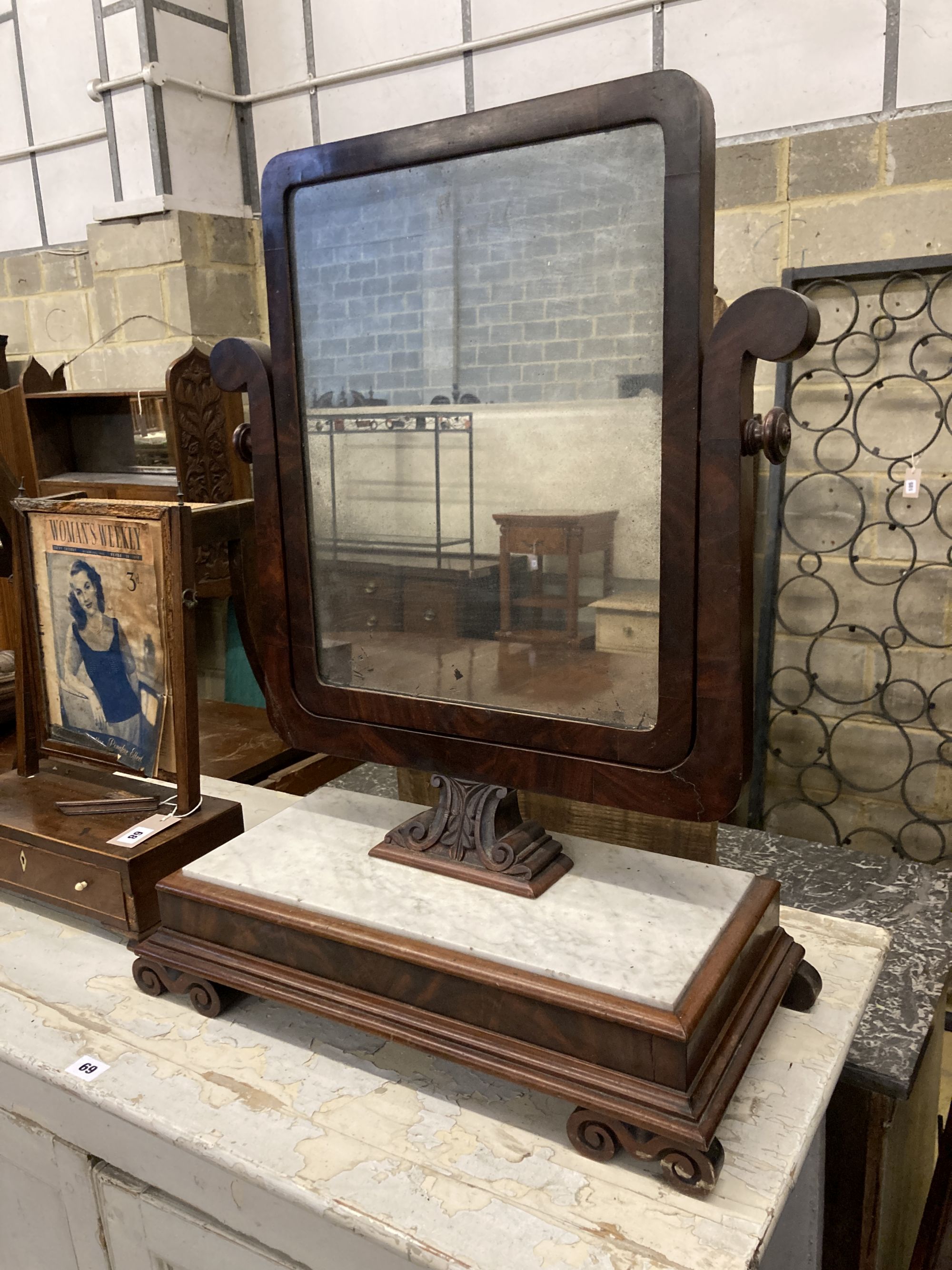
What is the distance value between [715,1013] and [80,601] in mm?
966

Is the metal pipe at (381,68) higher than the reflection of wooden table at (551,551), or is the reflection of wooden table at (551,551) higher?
the metal pipe at (381,68)

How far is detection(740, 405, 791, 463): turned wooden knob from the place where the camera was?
2.70 ft

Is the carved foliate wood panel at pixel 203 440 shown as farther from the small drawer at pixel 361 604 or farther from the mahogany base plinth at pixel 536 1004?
the mahogany base plinth at pixel 536 1004

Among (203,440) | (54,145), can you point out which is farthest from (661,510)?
(54,145)

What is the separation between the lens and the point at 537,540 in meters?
0.94

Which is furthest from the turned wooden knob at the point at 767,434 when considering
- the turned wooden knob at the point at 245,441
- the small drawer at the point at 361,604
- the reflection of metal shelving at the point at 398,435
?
the turned wooden knob at the point at 245,441

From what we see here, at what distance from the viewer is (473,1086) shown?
0.96 metres

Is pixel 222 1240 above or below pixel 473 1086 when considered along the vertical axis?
below

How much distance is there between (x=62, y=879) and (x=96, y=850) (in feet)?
0.31

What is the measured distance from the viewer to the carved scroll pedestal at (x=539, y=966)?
0.81m

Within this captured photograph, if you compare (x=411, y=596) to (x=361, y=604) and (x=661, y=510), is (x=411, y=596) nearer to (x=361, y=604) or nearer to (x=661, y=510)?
(x=361, y=604)

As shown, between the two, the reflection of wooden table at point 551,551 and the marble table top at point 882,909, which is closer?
the reflection of wooden table at point 551,551

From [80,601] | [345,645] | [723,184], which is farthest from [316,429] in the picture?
[723,184]

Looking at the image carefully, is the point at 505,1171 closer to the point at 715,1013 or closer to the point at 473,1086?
the point at 473,1086
